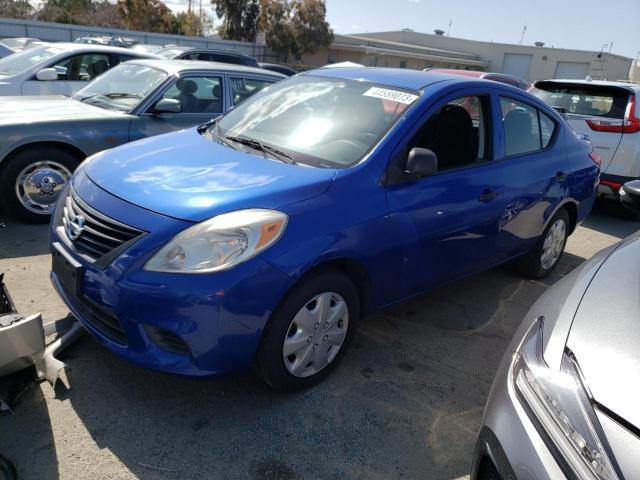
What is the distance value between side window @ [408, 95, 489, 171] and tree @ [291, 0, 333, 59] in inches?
1667

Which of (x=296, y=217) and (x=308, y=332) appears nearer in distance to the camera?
(x=296, y=217)

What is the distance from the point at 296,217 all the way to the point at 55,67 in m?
5.98

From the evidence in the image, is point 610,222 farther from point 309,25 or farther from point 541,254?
point 309,25

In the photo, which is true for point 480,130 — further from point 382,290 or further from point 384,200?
point 382,290

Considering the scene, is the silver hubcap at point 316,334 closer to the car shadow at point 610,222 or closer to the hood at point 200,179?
the hood at point 200,179

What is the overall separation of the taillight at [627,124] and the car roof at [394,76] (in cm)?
385

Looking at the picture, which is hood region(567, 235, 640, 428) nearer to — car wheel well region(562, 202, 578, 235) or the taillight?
car wheel well region(562, 202, 578, 235)

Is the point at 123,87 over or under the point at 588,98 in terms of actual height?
under

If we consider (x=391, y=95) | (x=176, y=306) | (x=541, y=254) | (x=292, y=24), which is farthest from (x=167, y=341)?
(x=292, y=24)

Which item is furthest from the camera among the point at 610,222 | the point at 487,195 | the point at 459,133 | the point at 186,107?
the point at 610,222

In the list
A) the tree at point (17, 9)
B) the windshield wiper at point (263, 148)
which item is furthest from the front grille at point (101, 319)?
the tree at point (17, 9)

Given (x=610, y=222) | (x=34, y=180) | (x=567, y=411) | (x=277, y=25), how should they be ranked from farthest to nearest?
1. (x=277, y=25)
2. (x=610, y=222)
3. (x=34, y=180)
4. (x=567, y=411)

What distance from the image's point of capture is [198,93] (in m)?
5.58

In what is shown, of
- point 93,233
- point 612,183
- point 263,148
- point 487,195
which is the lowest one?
point 612,183
